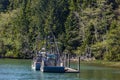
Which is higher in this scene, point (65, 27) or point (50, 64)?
point (65, 27)

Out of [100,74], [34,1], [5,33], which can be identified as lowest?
[100,74]

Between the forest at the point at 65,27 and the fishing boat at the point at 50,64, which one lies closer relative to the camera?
the fishing boat at the point at 50,64

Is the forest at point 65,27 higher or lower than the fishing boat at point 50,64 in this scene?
higher

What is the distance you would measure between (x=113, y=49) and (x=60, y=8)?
3097 centimetres

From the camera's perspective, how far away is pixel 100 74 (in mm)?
71875

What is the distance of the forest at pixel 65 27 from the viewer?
10688 centimetres

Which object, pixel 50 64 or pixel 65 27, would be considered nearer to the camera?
pixel 50 64

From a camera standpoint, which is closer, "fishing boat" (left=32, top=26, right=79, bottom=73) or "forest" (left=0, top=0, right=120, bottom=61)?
"fishing boat" (left=32, top=26, right=79, bottom=73)

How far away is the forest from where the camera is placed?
4208 inches

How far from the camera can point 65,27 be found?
4722 inches

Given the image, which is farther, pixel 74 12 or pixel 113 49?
pixel 74 12

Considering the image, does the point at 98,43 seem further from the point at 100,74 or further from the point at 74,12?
the point at 100,74

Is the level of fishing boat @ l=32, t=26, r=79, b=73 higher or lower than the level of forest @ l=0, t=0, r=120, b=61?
lower

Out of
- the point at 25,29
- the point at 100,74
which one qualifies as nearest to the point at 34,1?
the point at 25,29
